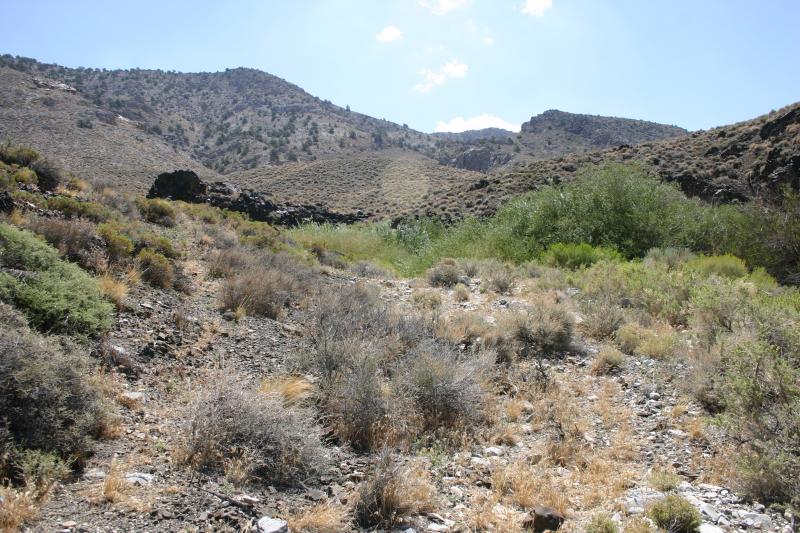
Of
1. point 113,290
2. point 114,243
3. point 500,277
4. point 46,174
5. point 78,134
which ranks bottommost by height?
point 113,290

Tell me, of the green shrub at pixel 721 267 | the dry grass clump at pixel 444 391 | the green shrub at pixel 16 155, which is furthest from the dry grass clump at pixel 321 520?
the green shrub at pixel 16 155

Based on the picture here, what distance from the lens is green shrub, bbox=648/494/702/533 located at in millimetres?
3307

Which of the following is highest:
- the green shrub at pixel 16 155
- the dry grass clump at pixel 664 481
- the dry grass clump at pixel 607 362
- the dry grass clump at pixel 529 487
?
the green shrub at pixel 16 155

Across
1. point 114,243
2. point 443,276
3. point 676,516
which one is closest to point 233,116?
point 443,276

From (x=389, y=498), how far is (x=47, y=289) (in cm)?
449

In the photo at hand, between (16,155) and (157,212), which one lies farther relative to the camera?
(157,212)

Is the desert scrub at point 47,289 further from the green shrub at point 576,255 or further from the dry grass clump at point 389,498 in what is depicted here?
the green shrub at point 576,255

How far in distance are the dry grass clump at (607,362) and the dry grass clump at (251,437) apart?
173 inches

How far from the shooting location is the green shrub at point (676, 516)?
3307 millimetres

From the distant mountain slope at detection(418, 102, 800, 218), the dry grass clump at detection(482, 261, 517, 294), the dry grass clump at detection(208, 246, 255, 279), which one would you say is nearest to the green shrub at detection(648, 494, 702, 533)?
the dry grass clump at detection(208, 246, 255, 279)

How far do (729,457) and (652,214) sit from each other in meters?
14.7

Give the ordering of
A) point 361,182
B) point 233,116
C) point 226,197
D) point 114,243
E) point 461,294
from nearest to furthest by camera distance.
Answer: point 114,243, point 461,294, point 226,197, point 361,182, point 233,116

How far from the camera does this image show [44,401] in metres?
3.66

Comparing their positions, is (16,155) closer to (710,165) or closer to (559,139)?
(710,165)
